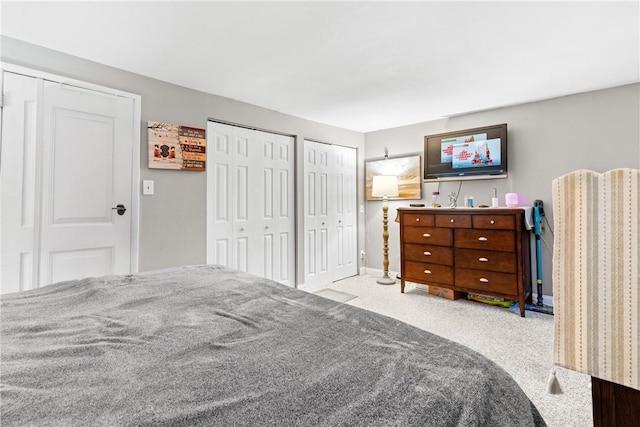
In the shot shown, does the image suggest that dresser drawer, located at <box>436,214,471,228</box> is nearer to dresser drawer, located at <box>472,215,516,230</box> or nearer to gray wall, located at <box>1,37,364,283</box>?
dresser drawer, located at <box>472,215,516,230</box>

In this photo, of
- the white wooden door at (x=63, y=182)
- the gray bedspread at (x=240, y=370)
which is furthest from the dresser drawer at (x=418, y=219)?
the white wooden door at (x=63, y=182)

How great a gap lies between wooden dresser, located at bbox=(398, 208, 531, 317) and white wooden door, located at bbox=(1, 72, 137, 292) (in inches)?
121

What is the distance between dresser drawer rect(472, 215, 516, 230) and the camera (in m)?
3.01

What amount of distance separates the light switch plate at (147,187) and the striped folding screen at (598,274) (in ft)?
9.27

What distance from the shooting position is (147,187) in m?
2.62

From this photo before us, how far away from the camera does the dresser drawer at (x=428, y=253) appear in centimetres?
344

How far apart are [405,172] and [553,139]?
1.73 m

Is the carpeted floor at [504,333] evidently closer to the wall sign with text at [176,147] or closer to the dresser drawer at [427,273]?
the dresser drawer at [427,273]

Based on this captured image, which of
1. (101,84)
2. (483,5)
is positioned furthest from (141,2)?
(483,5)

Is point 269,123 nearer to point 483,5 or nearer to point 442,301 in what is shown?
point 483,5

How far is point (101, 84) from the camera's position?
242 centimetres

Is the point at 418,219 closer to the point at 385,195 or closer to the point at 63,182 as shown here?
the point at 385,195

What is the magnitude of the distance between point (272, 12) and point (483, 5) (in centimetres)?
125

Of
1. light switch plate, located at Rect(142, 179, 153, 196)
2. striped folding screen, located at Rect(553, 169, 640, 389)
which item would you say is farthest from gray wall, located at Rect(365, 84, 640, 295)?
light switch plate, located at Rect(142, 179, 153, 196)
